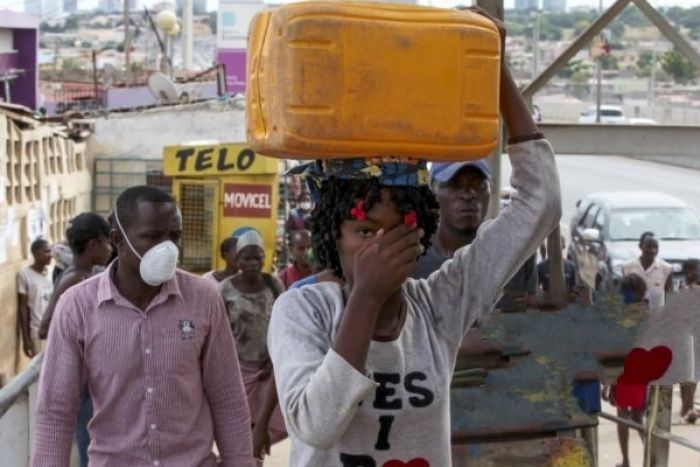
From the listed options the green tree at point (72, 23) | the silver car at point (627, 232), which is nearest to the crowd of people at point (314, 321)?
the silver car at point (627, 232)

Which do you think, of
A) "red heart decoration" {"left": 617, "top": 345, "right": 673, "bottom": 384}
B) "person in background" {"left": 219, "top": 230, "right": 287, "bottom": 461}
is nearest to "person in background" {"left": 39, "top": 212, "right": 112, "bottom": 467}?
"person in background" {"left": 219, "top": 230, "right": 287, "bottom": 461}

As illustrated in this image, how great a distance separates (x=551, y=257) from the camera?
520 cm

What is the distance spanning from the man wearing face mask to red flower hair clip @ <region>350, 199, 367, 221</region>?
5.23ft

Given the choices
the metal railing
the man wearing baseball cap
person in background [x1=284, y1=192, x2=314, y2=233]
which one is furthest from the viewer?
person in background [x1=284, y1=192, x2=314, y2=233]

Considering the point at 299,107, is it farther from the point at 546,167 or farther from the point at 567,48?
the point at 567,48

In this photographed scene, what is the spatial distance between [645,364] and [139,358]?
1.56m

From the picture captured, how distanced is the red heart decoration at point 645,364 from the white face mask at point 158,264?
4.77 ft

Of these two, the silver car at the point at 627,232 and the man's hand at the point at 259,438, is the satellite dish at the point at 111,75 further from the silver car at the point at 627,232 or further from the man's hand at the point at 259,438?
the man's hand at the point at 259,438

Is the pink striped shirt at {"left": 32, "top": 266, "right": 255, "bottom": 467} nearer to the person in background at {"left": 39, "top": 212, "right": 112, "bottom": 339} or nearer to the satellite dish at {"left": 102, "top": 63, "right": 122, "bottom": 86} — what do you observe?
the person in background at {"left": 39, "top": 212, "right": 112, "bottom": 339}

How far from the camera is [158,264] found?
163 inches

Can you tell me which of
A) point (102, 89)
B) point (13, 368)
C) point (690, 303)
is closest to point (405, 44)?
point (690, 303)

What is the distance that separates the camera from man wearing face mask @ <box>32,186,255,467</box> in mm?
4137

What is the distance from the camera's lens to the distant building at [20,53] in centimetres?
2970

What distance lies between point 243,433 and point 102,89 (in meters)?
40.2
